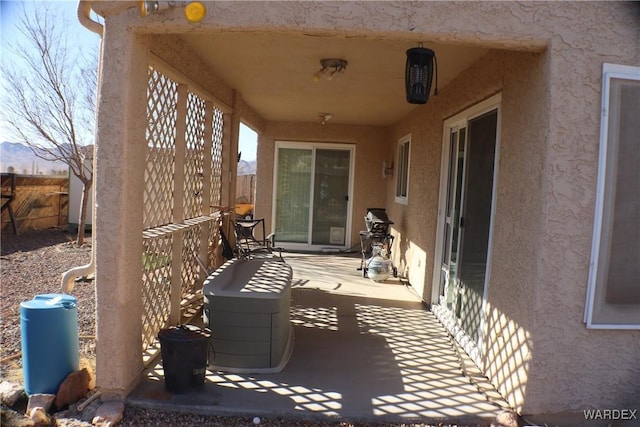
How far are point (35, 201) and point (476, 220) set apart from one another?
1082 centimetres

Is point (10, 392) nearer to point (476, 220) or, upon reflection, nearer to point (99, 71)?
point (99, 71)

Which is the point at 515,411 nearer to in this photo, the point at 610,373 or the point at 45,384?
the point at 610,373

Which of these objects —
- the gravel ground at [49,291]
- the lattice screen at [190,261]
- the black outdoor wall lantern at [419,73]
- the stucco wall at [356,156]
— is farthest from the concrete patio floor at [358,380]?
the stucco wall at [356,156]

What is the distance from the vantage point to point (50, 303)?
326 cm

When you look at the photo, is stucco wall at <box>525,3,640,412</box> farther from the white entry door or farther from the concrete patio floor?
the white entry door

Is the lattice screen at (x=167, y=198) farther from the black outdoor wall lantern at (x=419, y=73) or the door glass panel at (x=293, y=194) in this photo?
the door glass panel at (x=293, y=194)

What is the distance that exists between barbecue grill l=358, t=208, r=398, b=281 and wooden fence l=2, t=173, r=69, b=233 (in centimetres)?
790

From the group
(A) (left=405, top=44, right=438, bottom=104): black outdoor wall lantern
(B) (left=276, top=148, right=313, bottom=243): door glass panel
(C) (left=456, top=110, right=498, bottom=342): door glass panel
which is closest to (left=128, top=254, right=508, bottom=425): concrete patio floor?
(C) (left=456, top=110, right=498, bottom=342): door glass panel

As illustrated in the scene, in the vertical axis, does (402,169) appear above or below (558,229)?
above

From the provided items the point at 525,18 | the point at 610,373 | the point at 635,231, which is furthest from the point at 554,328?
the point at 525,18

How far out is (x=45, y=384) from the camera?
314cm

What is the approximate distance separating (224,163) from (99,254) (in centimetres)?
326

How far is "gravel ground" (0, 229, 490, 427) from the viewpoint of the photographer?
3.07 m

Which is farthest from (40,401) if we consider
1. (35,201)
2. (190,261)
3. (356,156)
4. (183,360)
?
(35,201)
